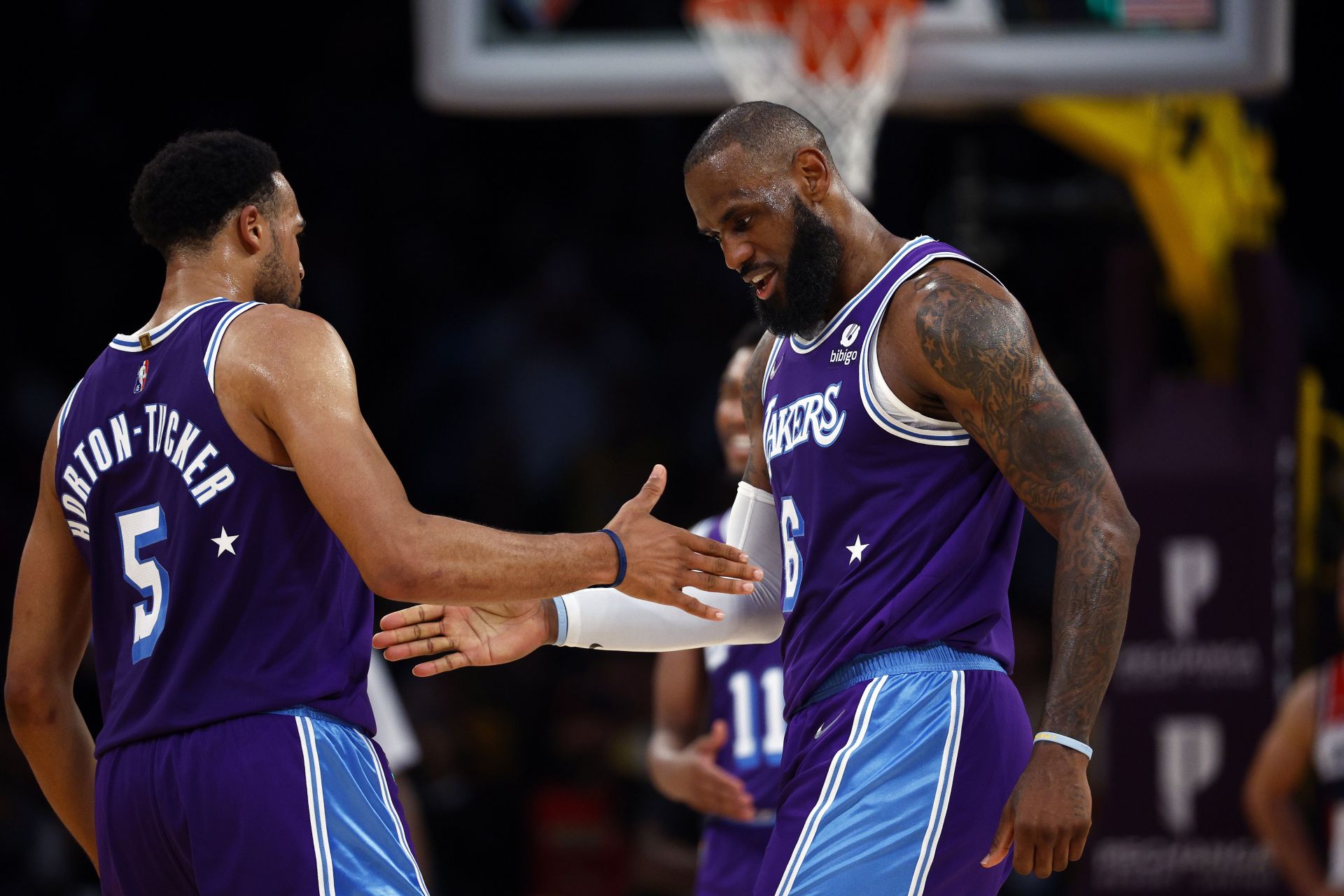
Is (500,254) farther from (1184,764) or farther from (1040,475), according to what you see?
(1040,475)

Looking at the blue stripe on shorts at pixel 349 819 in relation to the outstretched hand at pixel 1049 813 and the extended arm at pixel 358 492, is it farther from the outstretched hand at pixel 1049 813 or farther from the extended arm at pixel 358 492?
the outstretched hand at pixel 1049 813

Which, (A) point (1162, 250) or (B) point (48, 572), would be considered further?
(A) point (1162, 250)

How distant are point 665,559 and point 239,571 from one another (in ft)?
3.06

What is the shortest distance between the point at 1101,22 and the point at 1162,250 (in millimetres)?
2201

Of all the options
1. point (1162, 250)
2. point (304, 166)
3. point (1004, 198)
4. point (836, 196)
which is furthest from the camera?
point (304, 166)

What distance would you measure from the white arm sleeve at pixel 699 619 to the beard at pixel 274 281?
41.8 inches

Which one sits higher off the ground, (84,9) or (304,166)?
(84,9)

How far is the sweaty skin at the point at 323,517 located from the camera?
3.24 meters

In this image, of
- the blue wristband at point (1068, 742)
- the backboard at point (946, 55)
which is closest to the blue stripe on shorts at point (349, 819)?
the blue wristband at point (1068, 742)

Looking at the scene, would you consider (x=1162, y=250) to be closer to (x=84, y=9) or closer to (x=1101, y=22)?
(x=1101, y=22)

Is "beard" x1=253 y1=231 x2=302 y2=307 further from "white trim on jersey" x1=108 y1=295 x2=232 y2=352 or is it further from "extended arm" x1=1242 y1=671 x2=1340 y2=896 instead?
"extended arm" x1=1242 y1=671 x2=1340 y2=896

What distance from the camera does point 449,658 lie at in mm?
3904

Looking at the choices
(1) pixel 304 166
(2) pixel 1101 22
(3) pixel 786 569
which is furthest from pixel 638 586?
(1) pixel 304 166

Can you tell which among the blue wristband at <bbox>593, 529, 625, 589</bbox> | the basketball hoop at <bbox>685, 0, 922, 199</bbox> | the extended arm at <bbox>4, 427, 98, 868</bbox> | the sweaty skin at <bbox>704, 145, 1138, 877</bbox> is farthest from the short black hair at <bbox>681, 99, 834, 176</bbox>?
the basketball hoop at <bbox>685, 0, 922, 199</bbox>
